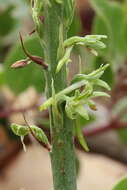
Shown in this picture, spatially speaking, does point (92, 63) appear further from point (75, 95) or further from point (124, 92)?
point (75, 95)

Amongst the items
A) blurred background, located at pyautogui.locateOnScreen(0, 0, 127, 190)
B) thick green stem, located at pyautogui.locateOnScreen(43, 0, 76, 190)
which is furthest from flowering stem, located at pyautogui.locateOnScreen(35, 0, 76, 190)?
blurred background, located at pyautogui.locateOnScreen(0, 0, 127, 190)

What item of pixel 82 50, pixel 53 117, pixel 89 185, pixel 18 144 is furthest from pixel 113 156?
pixel 53 117

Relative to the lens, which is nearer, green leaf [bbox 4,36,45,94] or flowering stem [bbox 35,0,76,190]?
flowering stem [bbox 35,0,76,190]

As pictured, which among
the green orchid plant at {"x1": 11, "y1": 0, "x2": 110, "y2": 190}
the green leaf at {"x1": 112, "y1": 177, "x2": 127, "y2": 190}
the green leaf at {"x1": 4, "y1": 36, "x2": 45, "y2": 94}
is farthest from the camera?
the green leaf at {"x1": 4, "y1": 36, "x2": 45, "y2": 94}

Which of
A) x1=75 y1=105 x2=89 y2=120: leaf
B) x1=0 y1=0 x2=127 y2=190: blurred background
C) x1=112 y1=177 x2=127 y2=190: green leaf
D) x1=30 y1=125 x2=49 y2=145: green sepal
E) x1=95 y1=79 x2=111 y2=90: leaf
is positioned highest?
x1=95 y1=79 x2=111 y2=90: leaf

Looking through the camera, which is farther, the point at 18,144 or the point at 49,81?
the point at 18,144

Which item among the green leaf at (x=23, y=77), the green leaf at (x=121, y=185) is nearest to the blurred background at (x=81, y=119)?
the green leaf at (x=23, y=77)

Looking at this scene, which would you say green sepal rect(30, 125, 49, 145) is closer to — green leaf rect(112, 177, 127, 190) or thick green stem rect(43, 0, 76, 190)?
thick green stem rect(43, 0, 76, 190)
